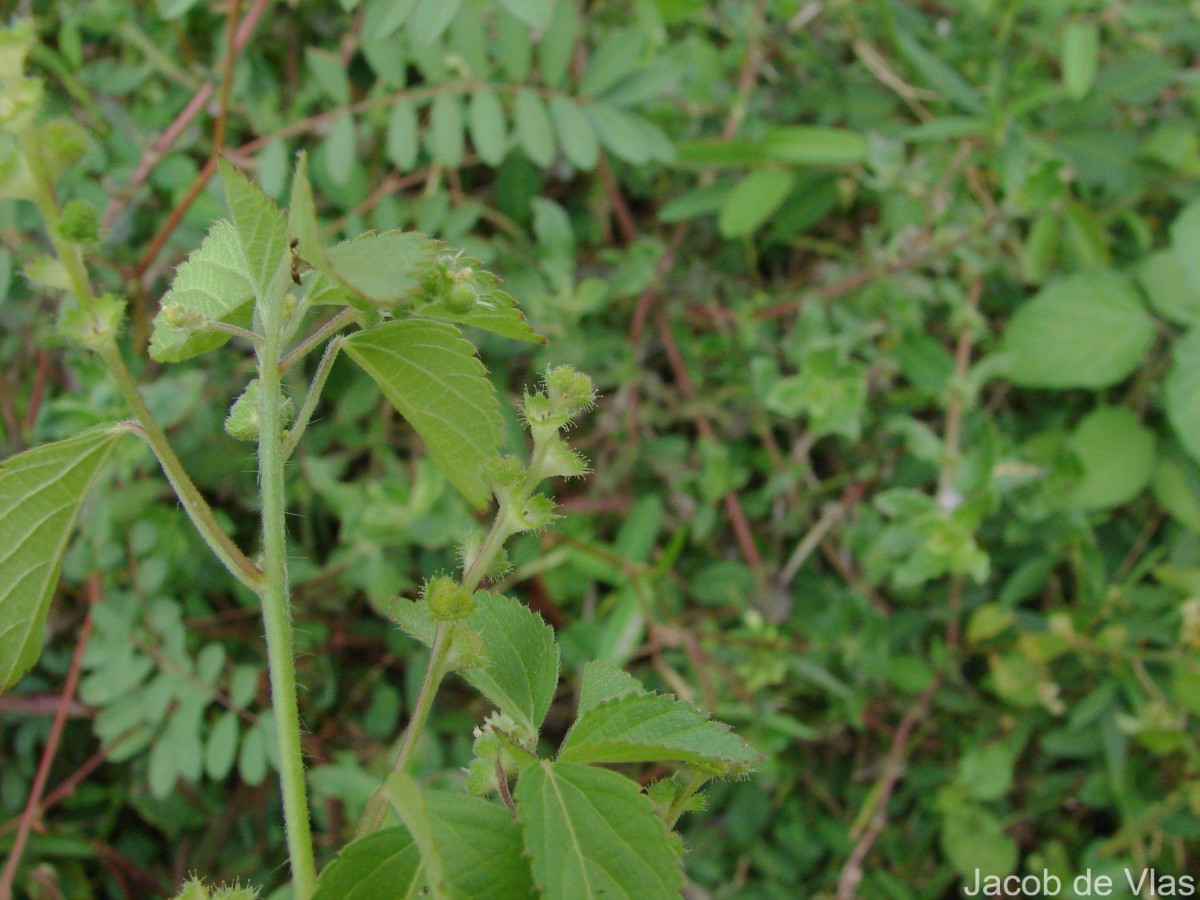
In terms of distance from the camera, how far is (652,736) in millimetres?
683

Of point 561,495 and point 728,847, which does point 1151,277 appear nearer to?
point 561,495

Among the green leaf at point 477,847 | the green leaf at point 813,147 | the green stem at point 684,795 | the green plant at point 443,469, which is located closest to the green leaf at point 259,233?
the green plant at point 443,469

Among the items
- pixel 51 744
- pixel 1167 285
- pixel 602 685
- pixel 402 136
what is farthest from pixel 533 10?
pixel 1167 285

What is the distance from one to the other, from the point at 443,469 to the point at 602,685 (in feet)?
0.72

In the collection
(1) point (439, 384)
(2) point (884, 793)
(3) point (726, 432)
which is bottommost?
(2) point (884, 793)

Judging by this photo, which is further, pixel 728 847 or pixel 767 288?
pixel 767 288

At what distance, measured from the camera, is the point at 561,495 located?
2.25 metres

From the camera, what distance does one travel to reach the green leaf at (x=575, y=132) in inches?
75.6

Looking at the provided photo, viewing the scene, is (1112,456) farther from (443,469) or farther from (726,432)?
(443,469)

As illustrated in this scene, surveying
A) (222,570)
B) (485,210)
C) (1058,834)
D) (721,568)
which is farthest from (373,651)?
(1058,834)

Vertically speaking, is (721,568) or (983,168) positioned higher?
(983,168)

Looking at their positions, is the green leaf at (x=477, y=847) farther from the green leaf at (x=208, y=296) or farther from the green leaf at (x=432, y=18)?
the green leaf at (x=432, y=18)

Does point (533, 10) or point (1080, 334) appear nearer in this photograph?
point (533, 10)

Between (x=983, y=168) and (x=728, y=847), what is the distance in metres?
1.66
